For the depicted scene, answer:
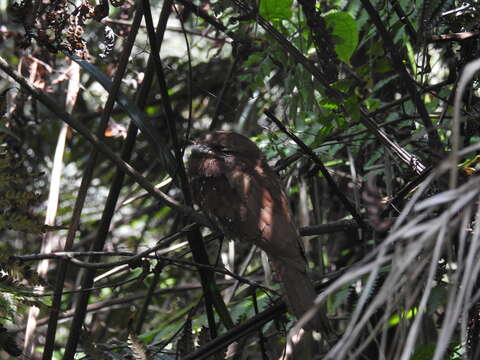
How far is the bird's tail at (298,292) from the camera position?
8.16 feet

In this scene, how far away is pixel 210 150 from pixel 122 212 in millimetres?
2142

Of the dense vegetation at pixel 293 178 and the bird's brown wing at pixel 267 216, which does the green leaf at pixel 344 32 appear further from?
the bird's brown wing at pixel 267 216

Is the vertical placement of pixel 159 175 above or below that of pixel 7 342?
above

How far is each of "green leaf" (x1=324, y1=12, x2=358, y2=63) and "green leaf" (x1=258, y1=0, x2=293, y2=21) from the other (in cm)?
23

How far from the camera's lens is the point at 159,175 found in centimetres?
509

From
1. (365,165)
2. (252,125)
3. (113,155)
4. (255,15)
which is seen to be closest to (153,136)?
(113,155)

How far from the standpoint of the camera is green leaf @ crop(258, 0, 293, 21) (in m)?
2.85

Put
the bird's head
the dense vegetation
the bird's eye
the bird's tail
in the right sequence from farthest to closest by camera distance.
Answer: the bird's eye
the bird's head
the bird's tail
the dense vegetation

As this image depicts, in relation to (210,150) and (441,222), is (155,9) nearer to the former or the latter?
(210,150)

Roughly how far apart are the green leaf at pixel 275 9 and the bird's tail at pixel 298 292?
3.54 feet

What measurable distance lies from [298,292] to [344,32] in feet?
3.55

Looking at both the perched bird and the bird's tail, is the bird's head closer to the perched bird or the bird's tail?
the perched bird

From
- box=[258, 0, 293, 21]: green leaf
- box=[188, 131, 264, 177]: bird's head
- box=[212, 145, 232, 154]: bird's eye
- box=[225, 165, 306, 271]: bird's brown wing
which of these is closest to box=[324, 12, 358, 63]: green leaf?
box=[258, 0, 293, 21]: green leaf

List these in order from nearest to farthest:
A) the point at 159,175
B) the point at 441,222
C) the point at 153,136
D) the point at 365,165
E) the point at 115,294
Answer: the point at 441,222
the point at 153,136
the point at 365,165
the point at 115,294
the point at 159,175
